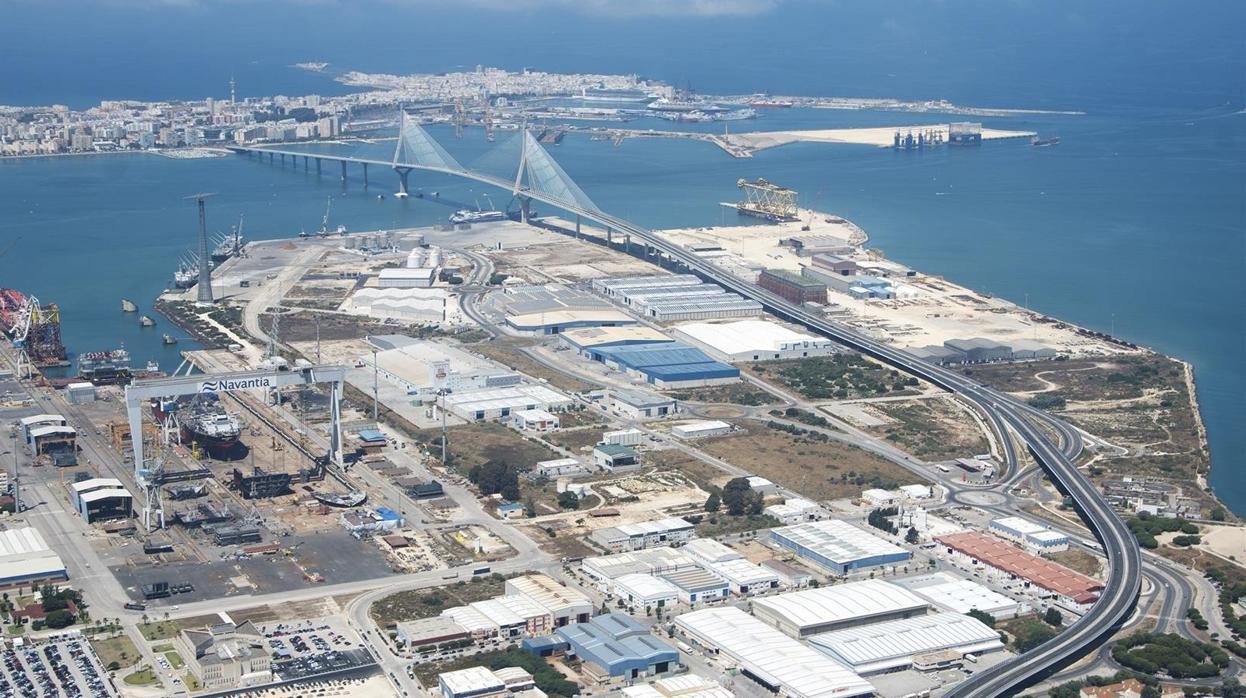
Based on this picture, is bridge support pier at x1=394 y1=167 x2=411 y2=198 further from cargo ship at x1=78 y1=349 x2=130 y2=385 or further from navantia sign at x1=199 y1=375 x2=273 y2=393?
navantia sign at x1=199 y1=375 x2=273 y2=393

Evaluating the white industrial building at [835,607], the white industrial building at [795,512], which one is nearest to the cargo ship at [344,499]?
the white industrial building at [795,512]

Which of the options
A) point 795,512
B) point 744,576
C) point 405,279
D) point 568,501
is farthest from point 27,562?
point 405,279

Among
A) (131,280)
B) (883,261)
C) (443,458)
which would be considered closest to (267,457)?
(443,458)

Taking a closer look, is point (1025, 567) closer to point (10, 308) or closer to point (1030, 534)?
point (1030, 534)

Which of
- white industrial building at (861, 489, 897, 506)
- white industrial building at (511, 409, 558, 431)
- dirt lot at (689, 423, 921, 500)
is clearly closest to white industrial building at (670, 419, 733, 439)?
dirt lot at (689, 423, 921, 500)

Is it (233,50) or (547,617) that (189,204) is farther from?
(233,50)
